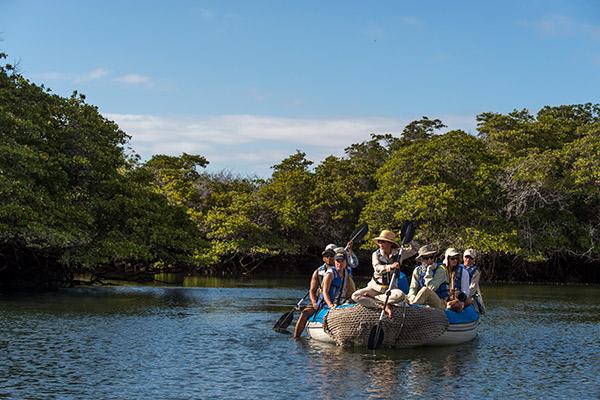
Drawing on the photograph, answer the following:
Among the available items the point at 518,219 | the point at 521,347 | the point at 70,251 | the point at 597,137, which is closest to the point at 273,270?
the point at 518,219

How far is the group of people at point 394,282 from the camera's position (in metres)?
16.7

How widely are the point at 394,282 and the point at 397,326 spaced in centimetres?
86

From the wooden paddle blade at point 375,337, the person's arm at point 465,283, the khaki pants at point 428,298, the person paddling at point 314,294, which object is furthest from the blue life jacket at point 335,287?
the person's arm at point 465,283

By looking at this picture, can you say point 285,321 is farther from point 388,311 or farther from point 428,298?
point 388,311

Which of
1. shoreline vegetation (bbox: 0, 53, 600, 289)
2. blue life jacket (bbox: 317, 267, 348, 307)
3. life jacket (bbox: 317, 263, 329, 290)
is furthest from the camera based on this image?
shoreline vegetation (bbox: 0, 53, 600, 289)

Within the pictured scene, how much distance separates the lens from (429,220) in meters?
44.5

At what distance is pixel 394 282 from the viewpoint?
16.7m

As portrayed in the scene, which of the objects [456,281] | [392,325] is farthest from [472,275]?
[392,325]

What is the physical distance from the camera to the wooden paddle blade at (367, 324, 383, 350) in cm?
1644

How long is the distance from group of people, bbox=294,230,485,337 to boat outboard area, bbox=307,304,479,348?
8.5 inches

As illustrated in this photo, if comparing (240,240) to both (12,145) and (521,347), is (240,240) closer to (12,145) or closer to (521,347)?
(12,145)

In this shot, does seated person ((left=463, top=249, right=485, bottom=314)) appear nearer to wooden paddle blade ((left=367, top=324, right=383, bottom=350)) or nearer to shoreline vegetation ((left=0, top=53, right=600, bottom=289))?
wooden paddle blade ((left=367, top=324, right=383, bottom=350))

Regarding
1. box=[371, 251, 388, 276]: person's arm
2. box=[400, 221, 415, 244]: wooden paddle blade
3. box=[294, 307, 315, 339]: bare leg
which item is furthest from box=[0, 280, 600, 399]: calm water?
box=[400, 221, 415, 244]: wooden paddle blade

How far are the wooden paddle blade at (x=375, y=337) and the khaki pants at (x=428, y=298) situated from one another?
58.5 inches
